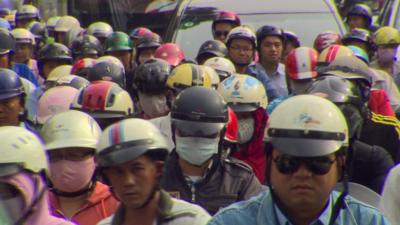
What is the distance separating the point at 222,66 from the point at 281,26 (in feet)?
10.1

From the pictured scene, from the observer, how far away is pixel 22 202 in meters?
5.59

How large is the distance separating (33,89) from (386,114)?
133 inches

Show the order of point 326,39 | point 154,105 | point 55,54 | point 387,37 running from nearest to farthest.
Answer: point 154,105 < point 326,39 < point 55,54 < point 387,37

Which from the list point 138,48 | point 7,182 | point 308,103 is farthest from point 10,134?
point 138,48

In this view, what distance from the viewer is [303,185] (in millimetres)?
4805

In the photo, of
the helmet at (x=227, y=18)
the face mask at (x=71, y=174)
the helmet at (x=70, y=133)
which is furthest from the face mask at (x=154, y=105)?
the helmet at (x=227, y=18)

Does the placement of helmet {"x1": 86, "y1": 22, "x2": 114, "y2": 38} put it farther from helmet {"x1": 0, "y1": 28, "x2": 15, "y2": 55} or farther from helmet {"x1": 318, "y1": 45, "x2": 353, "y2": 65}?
helmet {"x1": 318, "y1": 45, "x2": 353, "y2": 65}

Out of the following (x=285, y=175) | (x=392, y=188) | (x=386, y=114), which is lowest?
(x=386, y=114)

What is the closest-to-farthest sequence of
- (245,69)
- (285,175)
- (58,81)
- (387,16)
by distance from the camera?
(285,175)
(58,81)
(245,69)
(387,16)

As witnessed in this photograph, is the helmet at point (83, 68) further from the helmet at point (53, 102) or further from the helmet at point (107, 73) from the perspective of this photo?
the helmet at point (53, 102)

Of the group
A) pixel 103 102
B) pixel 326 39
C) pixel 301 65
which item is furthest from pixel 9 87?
pixel 326 39

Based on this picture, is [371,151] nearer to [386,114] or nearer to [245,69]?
[386,114]

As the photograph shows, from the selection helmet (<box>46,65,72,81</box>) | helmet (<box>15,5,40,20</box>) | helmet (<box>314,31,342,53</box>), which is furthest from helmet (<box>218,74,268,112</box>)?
helmet (<box>15,5,40,20</box>)

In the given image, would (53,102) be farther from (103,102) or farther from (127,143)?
(127,143)
